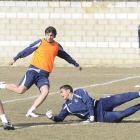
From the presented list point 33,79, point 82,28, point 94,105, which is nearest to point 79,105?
point 94,105

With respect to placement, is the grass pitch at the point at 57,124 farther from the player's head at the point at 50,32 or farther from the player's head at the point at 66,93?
the player's head at the point at 50,32

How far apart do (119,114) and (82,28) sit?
1371cm

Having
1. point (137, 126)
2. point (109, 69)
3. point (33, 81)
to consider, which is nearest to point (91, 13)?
point (109, 69)

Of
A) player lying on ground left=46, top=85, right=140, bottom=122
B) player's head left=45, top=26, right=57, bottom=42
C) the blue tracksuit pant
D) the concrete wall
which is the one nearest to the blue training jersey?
player lying on ground left=46, top=85, right=140, bottom=122

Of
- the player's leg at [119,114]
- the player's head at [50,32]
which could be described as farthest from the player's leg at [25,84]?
the player's leg at [119,114]

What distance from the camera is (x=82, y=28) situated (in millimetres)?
20438

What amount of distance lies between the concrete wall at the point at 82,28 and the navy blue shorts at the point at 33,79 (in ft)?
40.4

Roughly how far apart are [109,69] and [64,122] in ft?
40.3

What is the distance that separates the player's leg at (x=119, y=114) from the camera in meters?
6.96

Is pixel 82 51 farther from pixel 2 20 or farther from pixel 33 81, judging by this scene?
pixel 33 81

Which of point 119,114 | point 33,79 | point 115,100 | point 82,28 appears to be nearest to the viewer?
point 119,114

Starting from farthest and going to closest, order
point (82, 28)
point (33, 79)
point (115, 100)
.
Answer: point (82, 28), point (33, 79), point (115, 100)

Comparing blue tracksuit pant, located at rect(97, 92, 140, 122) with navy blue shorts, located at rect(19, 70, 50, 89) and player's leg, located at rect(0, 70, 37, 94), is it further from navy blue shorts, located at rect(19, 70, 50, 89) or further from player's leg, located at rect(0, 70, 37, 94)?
player's leg, located at rect(0, 70, 37, 94)

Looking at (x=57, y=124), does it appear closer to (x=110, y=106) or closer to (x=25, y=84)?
(x=110, y=106)
